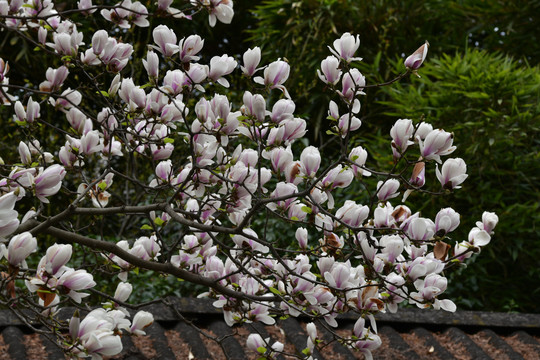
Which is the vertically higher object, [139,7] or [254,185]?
[139,7]

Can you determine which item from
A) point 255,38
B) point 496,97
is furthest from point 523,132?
point 255,38

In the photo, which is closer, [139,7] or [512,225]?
[139,7]

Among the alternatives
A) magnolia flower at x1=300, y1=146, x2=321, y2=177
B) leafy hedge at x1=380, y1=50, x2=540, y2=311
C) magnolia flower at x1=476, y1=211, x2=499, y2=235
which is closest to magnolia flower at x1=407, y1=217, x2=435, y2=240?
magnolia flower at x1=476, y1=211, x2=499, y2=235

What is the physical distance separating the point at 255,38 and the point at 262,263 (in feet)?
11.8

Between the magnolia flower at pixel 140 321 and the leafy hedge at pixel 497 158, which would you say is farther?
the leafy hedge at pixel 497 158

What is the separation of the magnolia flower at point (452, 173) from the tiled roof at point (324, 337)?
81cm

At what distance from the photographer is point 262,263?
64.1 inches

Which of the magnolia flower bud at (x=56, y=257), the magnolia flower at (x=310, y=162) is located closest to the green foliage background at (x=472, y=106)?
the magnolia flower at (x=310, y=162)

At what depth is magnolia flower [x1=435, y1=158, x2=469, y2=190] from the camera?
130cm

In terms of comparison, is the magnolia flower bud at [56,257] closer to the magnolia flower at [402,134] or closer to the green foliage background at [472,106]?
the magnolia flower at [402,134]

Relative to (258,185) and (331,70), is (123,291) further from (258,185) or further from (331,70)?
(331,70)

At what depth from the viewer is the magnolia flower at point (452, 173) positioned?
130 cm

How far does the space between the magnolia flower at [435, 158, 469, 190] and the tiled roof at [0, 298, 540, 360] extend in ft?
2.66

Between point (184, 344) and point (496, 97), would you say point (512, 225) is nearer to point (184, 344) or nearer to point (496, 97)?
point (496, 97)
